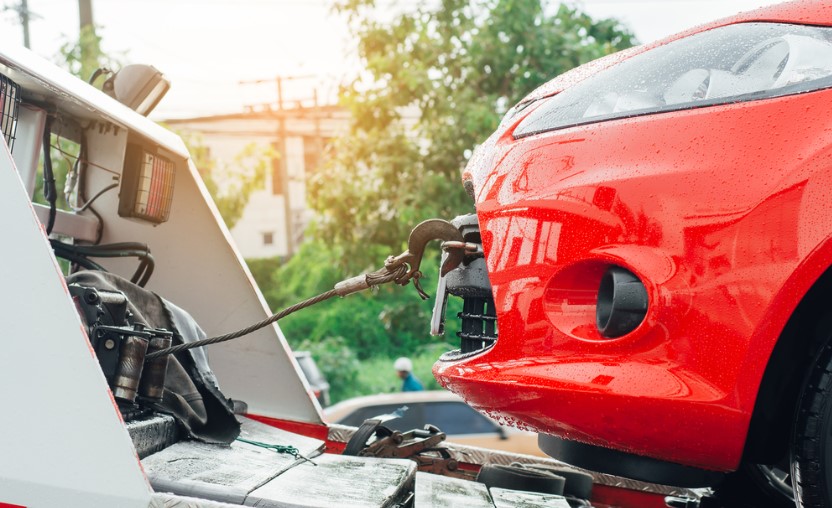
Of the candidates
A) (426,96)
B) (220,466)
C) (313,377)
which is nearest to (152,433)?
(220,466)

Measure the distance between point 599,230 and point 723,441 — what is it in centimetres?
53

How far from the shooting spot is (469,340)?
2590 mm

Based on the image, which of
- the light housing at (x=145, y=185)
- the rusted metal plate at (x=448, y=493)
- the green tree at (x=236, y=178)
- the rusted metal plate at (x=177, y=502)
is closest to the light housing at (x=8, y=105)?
the light housing at (x=145, y=185)

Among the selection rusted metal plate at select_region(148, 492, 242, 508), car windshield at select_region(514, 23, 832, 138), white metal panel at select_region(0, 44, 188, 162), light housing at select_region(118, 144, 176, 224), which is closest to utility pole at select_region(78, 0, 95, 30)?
white metal panel at select_region(0, 44, 188, 162)

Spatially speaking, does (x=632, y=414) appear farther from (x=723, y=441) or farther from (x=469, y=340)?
(x=469, y=340)

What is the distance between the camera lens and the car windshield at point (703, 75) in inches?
79.7

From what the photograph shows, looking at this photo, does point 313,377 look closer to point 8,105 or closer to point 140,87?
point 140,87

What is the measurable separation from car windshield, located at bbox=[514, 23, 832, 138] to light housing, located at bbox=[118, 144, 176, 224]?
1637 millimetres

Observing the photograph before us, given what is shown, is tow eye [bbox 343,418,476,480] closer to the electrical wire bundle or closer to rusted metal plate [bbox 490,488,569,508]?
rusted metal plate [bbox 490,488,569,508]

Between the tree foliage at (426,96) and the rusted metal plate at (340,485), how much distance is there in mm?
7017

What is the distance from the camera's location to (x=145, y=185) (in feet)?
11.4

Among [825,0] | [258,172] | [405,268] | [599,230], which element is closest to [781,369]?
[599,230]

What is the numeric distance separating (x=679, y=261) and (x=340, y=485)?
0.98 metres

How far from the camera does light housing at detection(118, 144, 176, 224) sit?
3.46 metres
